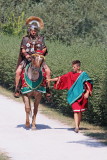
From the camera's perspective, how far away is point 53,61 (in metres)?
16.6

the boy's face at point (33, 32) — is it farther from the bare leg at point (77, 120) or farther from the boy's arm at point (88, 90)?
the bare leg at point (77, 120)

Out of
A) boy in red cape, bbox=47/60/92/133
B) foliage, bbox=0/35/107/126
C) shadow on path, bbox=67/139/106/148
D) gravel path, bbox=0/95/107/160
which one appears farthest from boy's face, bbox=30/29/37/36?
shadow on path, bbox=67/139/106/148

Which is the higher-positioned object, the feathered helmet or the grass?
the feathered helmet

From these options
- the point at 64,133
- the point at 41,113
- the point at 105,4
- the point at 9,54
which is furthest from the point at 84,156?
the point at 105,4

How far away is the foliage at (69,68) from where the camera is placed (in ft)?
44.4

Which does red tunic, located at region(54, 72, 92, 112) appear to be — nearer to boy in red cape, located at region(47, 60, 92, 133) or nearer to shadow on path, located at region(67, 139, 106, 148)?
boy in red cape, located at region(47, 60, 92, 133)

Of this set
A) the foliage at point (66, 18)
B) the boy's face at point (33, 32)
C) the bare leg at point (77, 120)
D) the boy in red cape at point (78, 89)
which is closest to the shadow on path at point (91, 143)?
the bare leg at point (77, 120)

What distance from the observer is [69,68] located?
50.4ft

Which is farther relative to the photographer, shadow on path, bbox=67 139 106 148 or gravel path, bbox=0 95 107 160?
shadow on path, bbox=67 139 106 148

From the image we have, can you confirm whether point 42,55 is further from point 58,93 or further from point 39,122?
point 58,93

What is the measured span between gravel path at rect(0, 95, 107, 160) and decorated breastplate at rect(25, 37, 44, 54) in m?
1.66

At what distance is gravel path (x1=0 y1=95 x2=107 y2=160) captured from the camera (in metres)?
10.3

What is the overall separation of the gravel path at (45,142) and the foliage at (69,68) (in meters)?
0.77

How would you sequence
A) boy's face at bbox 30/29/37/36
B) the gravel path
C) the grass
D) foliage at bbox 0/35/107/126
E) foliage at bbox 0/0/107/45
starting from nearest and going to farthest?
the gravel path, the grass, boy's face at bbox 30/29/37/36, foliage at bbox 0/35/107/126, foliage at bbox 0/0/107/45
